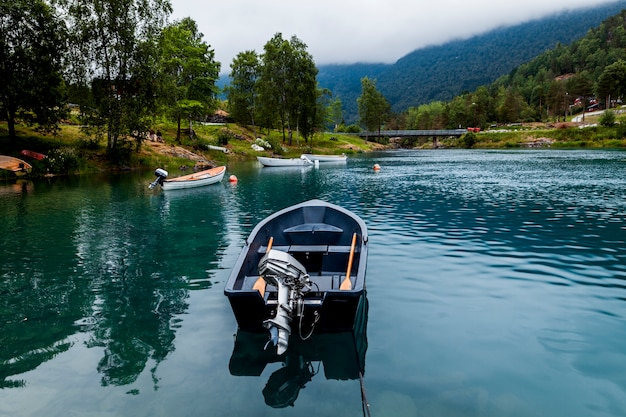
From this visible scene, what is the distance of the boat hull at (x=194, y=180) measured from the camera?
33.6 m

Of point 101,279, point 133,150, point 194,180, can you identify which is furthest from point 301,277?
point 133,150

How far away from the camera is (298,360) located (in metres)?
7.90

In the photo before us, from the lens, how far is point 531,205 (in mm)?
23875

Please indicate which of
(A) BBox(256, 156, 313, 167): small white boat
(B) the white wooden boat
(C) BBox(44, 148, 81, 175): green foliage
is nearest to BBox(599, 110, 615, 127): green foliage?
(A) BBox(256, 156, 313, 167): small white boat

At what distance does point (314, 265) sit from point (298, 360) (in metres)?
3.71

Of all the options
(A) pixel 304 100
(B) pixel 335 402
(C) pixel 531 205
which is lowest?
(B) pixel 335 402

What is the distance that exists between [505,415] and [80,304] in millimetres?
10245

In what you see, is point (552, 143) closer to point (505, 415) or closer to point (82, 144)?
point (82, 144)

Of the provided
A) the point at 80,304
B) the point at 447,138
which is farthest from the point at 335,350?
the point at 447,138

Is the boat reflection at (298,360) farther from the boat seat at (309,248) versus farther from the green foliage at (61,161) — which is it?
the green foliage at (61,161)

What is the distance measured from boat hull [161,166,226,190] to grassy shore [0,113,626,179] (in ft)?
56.3

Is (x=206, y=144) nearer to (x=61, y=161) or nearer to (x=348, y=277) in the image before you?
(x=61, y=161)

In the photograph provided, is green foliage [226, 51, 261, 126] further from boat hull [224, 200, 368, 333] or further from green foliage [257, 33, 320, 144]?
boat hull [224, 200, 368, 333]

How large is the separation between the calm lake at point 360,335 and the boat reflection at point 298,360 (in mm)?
48
